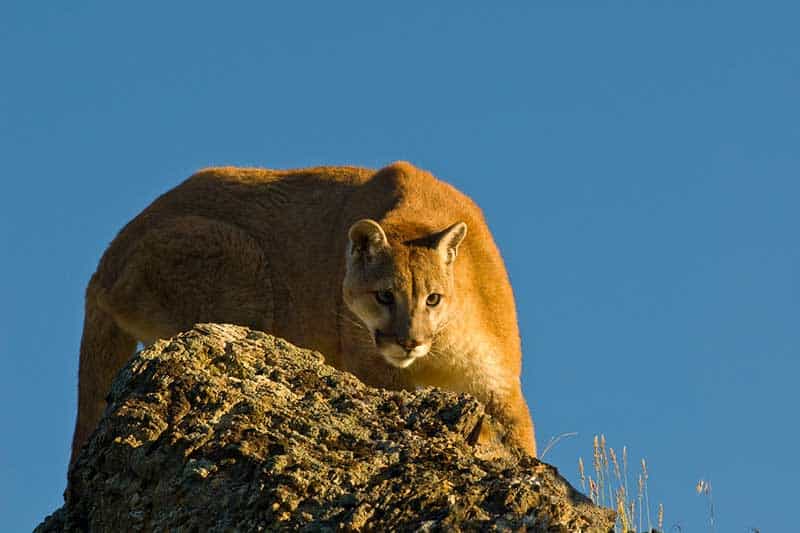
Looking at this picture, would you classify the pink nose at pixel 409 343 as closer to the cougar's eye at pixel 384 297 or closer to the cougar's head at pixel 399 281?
the cougar's head at pixel 399 281

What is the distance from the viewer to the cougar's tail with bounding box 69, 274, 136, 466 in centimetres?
1091

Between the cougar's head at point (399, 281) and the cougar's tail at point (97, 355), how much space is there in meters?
1.99

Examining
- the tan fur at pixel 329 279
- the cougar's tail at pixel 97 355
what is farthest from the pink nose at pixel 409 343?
Answer: the cougar's tail at pixel 97 355

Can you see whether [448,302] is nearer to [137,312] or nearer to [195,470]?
[137,312]

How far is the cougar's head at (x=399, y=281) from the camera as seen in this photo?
10.9m

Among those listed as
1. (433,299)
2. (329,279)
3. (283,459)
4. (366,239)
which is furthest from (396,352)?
(283,459)

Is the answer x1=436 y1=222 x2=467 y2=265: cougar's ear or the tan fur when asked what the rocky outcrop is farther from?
x1=436 y1=222 x2=467 y2=265: cougar's ear

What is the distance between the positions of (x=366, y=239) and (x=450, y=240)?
70cm

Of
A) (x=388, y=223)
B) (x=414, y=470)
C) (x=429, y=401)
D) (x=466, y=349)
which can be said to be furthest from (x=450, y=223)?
(x=414, y=470)

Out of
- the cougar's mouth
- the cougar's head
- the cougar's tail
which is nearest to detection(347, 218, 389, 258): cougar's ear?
the cougar's head

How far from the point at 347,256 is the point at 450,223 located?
40.6 inches

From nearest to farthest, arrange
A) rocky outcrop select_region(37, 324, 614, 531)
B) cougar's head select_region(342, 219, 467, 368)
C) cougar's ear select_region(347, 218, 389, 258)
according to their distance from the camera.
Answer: rocky outcrop select_region(37, 324, 614, 531)
cougar's head select_region(342, 219, 467, 368)
cougar's ear select_region(347, 218, 389, 258)

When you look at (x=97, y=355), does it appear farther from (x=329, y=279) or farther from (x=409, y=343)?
(x=409, y=343)

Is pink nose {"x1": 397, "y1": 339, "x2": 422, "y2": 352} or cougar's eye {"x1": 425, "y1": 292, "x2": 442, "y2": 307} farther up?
cougar's eye {"x1": 425, "y1": 292, "x2": 442, "y2": 307}
